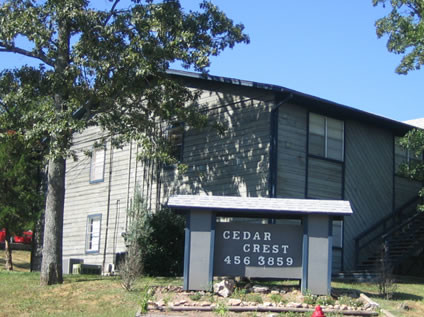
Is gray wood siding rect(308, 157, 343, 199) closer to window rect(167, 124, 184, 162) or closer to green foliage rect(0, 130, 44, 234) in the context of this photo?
window rect(167, 124, 184, 162)

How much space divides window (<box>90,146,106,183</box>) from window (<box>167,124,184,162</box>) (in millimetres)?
4416

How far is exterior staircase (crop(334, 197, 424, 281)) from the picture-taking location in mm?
22547

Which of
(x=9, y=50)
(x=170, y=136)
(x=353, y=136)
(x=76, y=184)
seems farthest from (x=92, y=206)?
(x=353, y=136)

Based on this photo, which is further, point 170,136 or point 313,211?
point 170,136

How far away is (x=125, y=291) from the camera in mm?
16938

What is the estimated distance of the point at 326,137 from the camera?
23.2 metres

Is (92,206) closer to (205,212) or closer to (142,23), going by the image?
(142,23)

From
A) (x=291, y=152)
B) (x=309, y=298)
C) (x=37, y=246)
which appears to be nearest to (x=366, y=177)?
(x=291, y=152)

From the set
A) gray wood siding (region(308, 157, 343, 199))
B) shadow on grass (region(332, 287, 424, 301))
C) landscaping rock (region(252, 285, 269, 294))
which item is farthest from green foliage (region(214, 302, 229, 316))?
gray wood siding (region(308, 157, 343, 199))

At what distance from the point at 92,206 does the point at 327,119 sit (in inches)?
430

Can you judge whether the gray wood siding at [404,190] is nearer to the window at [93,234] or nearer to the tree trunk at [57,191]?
the window at [93,234]

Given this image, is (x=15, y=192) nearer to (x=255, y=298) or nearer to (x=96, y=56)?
(x=96, y=56)

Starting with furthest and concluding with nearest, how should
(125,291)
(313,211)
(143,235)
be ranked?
(143,235), (125,291), (313,211)

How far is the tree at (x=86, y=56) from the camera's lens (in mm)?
19688
